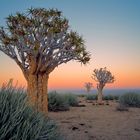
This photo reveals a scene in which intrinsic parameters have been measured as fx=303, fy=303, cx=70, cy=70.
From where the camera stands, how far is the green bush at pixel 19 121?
12.4ft

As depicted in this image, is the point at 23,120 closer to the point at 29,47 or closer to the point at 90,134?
the point at 90,134

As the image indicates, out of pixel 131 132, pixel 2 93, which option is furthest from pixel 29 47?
pixel 2 93

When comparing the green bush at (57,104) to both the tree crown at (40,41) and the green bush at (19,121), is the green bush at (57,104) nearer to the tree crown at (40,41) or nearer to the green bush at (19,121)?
the tree crown at (40,41)

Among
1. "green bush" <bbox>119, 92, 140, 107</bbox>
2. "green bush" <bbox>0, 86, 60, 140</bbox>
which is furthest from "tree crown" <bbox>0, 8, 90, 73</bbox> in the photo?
"green bush" <bbox>119, 92, 140, 107</bbox>

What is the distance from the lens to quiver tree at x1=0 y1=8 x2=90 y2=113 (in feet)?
33.1

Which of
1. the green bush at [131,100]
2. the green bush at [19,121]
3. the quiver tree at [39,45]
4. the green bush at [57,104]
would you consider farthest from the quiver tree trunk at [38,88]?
the green bush at [131,100]

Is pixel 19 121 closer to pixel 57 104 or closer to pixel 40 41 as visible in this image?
pixel 40 41

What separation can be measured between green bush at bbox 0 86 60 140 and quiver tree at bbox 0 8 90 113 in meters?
5.42

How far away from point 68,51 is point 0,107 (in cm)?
654

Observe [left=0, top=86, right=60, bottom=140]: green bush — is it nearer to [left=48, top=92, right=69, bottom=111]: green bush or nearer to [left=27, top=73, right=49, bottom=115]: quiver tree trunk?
[left=27, top=73, right=49, bottom=115]: quiver tree trunk

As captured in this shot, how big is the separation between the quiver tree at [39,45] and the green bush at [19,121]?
542 cm

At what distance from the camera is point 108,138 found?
27.7ft

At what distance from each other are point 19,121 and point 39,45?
21.0 ft

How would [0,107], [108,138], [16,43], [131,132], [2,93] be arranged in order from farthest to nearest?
[16,43]
[131,132]
[108,138]
[2,93]
[0,107]
